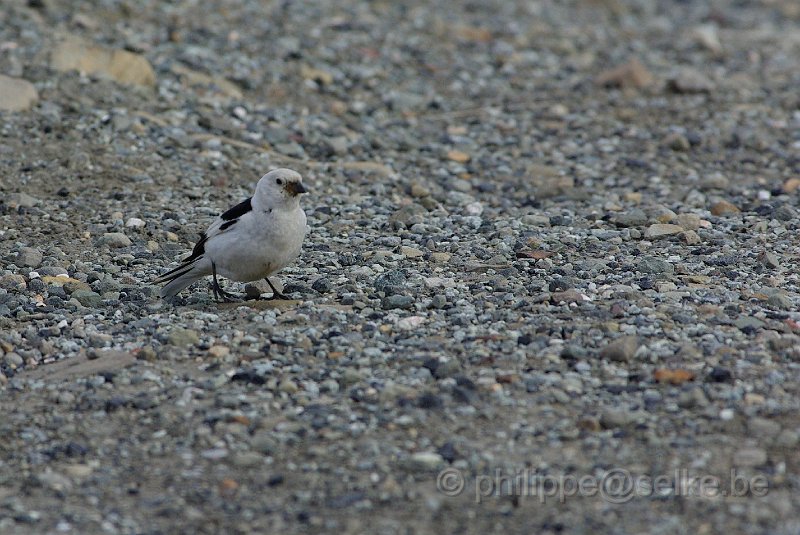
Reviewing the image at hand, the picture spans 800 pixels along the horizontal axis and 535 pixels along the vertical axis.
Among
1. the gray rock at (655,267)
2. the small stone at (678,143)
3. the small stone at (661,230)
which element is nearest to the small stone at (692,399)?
the gray rock at (655,267)

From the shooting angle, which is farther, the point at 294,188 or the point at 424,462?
the point at 294,188

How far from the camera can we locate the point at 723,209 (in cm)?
896

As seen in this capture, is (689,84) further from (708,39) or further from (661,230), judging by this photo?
(661,230)

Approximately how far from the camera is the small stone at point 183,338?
20.0 ft

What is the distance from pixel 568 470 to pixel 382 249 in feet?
11.2

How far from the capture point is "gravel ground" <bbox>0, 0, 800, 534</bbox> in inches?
188

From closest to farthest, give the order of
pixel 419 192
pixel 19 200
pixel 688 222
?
pixel 688 222, pixel 19 200, pixel 419 192

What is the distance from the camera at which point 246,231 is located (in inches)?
264

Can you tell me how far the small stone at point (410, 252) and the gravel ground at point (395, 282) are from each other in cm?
2

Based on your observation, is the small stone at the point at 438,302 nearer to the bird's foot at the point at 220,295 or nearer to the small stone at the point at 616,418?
the bird's foot at the point at 220,295

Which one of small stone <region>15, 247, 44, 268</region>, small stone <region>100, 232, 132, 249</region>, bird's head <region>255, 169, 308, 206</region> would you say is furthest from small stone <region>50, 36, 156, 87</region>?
bird's head <region>255, 169, 308, 206</region>

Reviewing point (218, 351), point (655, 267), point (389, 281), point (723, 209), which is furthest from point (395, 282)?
point (723, 209)

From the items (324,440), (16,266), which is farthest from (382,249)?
(324,440)

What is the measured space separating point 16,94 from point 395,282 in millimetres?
4628
